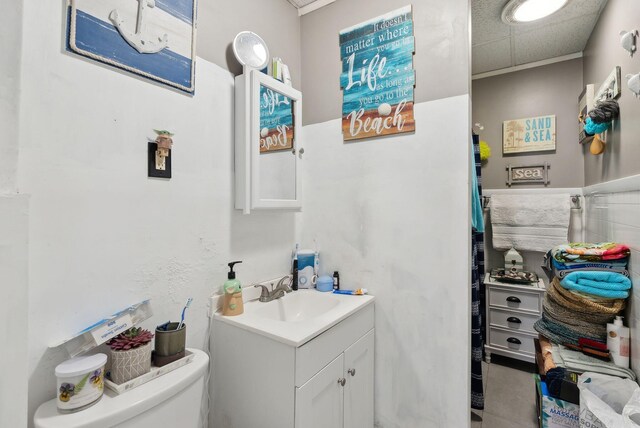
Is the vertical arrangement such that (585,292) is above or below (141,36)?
below

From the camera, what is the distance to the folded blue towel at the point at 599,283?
131cm

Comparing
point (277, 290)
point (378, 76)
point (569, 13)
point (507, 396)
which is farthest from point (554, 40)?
point (277, 290)

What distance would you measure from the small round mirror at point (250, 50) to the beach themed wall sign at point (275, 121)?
0.43ft

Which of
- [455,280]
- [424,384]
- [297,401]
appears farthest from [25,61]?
[424,384]

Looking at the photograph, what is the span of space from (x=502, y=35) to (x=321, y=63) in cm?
147

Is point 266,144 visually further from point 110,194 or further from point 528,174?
point 528,174

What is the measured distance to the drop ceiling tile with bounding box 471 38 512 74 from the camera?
2.29m

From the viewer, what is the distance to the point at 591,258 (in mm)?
1435

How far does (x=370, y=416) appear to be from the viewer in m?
1.49

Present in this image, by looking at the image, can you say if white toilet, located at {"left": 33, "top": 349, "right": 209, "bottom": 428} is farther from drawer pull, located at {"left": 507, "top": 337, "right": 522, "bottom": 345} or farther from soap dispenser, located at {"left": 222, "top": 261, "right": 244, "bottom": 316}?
drawer pull, located at {"left": 507, "top": 337, "right": 522, "bottom": 345}

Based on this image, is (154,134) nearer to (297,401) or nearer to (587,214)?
(297,401)

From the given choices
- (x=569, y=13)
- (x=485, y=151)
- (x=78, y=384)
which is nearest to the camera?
(x=78, y=384)

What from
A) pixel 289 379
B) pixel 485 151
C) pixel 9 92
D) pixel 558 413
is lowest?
pixel 558 413

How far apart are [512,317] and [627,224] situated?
1234 millimetres
